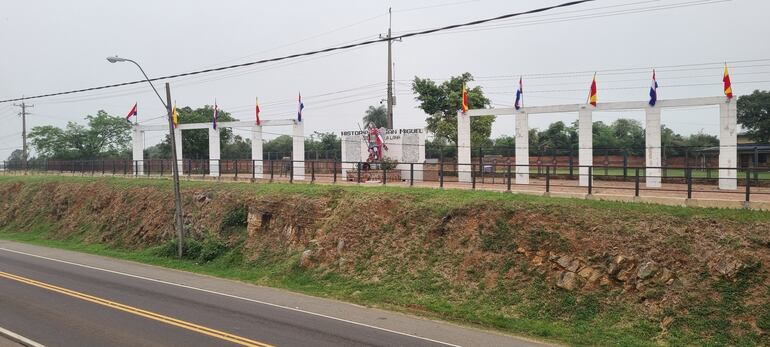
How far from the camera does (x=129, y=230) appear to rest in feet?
90.2

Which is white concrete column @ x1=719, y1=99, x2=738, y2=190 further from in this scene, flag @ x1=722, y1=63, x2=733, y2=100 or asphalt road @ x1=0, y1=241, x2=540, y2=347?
asphalt road @ x1=0, y1=241, x2=540, y2=347

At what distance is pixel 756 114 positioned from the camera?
52375mm

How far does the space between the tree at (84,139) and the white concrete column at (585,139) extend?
65048 mm

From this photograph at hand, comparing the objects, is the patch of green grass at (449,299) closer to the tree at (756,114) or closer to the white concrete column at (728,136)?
the white concrete column at (728,136)

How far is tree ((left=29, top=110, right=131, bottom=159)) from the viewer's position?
240 feet

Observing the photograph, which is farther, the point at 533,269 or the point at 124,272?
the point at 124,272

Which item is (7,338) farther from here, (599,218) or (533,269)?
(599,218)

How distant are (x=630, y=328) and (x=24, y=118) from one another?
81.3m

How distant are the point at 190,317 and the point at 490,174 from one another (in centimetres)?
1751

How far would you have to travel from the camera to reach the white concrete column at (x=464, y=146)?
27484 mm

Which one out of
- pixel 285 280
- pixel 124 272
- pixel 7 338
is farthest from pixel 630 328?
pixel 124 272

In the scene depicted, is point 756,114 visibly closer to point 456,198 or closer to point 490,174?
point 490,174

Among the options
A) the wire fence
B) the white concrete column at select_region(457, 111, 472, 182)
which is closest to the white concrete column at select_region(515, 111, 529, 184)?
the wire fence

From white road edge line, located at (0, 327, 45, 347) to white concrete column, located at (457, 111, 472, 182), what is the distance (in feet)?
64.8
